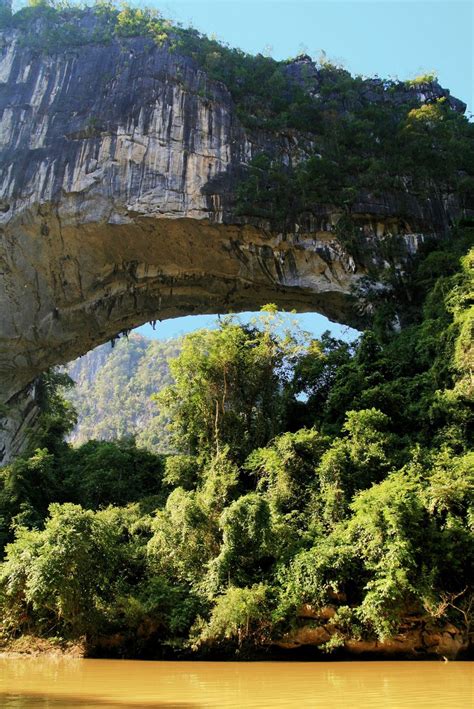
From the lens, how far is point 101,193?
16.6 m

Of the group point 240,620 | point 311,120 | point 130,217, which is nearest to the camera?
point 240,620

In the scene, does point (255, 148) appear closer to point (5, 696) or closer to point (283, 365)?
point (283, 365)

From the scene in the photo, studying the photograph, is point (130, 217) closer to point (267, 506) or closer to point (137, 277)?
point (137, 277)

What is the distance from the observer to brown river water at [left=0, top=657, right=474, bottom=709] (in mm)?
4625

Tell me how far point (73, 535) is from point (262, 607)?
2.90 m

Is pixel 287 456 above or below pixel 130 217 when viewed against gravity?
below

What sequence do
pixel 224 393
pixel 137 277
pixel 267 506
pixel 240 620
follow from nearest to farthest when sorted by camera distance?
1. pixel 240 620
2. pixel 267 506
3. pixel 224 393
4. pixel 137 277

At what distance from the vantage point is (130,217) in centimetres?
1653

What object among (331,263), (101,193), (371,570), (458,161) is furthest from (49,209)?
(371,570)

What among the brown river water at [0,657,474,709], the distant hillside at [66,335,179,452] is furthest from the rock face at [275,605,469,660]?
the distant hillside at [66,335,179,452]

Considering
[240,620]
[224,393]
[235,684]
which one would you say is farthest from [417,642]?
[224,393]

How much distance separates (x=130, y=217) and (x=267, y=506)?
31.9ft

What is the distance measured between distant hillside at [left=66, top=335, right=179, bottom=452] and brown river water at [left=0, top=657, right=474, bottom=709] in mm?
31874

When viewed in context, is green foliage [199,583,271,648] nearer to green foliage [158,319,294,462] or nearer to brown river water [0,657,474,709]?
brown river water [0,657,474,709]
